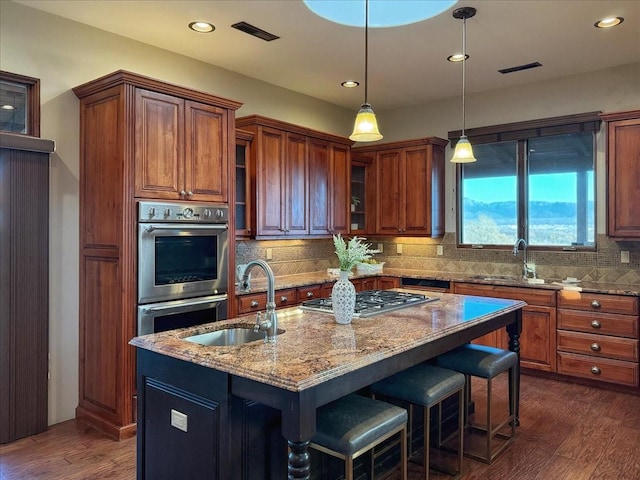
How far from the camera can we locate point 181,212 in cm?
348

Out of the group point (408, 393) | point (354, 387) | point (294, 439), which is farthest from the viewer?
Result: point (408, 393)

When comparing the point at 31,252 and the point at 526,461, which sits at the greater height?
the point at 31,252

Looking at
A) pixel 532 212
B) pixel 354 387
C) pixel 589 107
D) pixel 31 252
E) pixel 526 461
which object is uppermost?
pixel 589 107

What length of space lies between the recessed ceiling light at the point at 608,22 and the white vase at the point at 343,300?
283cm

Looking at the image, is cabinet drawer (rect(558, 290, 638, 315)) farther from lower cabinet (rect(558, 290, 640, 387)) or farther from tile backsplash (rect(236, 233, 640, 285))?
tile backsplash (rect(236, 233, 640, 285))

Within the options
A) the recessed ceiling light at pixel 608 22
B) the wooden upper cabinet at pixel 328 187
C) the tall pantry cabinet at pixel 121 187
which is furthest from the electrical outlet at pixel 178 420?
the recessed ceiling light at pixel 608 22

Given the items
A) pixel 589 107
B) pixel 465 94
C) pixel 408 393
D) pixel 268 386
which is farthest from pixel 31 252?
pixel 589 107

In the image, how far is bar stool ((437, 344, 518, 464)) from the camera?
2.92 metres

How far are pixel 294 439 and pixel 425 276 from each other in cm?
380

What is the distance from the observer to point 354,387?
1.96m

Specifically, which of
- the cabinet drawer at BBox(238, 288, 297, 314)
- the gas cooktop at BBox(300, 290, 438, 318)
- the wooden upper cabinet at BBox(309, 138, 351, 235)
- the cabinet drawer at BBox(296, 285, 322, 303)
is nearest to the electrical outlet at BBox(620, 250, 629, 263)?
the gas cooktop at BBox(300, 290, 438, 318)

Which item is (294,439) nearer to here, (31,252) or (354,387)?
(354,387)

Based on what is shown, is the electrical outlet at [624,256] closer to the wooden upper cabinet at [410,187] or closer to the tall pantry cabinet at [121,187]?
the wooden upper cabinet at [410,187]

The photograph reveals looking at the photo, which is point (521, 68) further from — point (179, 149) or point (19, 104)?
point (19, 104)
